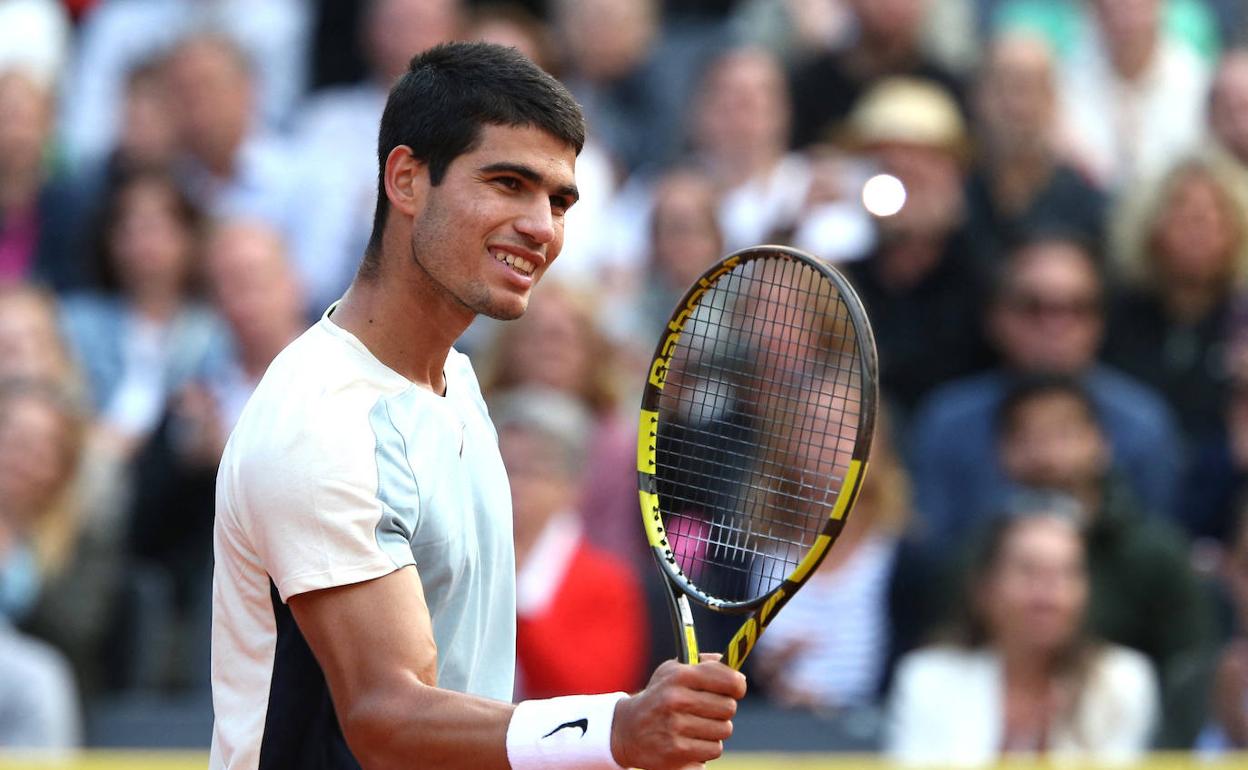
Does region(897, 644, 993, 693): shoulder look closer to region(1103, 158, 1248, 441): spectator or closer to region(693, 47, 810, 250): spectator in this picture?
region(1103, 158, 1248, 441): spectator

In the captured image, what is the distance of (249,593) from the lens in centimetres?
329

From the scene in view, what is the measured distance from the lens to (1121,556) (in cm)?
693

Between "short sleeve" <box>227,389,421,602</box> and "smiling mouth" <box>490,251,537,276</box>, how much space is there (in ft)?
1.14

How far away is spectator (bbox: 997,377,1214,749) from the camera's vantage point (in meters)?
6.78

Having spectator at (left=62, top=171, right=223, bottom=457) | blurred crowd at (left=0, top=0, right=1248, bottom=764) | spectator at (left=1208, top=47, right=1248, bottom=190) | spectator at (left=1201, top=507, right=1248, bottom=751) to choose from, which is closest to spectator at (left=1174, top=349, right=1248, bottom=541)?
blurred crowd at (left=0, top=0, right=1248, bottom=764)

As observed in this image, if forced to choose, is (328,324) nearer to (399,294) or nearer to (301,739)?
(399,294)

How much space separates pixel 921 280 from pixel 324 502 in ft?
16.7

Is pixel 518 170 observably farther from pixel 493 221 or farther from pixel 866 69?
pixel 866 69

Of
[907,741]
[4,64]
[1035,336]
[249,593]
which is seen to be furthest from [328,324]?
[4,64]

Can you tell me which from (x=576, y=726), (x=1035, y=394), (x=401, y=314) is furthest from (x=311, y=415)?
(x=1035, y=394)

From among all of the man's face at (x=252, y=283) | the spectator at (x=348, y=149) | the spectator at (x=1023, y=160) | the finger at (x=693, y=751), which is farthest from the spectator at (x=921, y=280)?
the finger at (x=693, y=751)

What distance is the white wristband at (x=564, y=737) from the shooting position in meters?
3.02

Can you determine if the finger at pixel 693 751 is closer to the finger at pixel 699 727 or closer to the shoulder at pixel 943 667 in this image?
the finger at pixel 699 727

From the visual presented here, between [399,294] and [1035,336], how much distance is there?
183 inches
